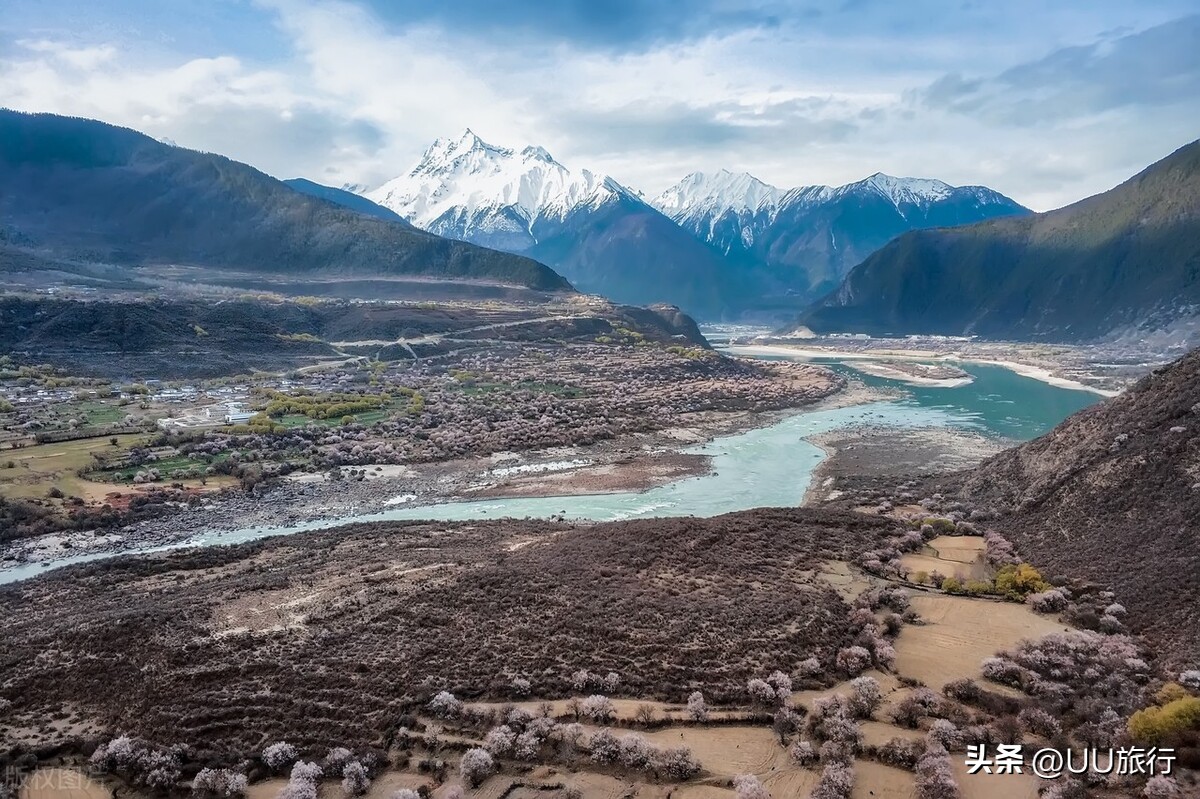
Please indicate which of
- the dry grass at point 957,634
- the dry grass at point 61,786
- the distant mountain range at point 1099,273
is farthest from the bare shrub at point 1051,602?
the distant mountain range at point 1099,273

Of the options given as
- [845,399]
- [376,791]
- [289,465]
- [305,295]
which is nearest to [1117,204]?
[845,399]

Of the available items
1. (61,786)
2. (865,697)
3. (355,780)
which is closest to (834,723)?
(865,697)

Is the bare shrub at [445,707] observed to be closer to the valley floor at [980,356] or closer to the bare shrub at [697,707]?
the bare shrub at [697,707]

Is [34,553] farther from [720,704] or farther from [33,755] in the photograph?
[720,704]

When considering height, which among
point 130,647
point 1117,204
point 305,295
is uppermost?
point 1117,204

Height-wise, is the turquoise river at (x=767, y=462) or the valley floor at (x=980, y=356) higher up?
the valley floor at (x=980, y=356)
